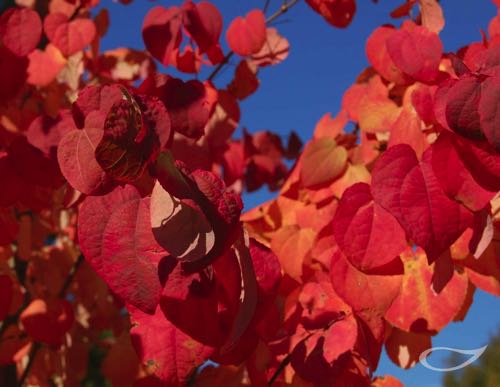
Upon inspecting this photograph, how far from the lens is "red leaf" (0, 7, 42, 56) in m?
1.53

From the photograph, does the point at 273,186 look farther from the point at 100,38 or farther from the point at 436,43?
the point at 436,43

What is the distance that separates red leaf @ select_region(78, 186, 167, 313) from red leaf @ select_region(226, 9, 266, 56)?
3.18ft

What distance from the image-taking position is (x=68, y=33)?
1743mm

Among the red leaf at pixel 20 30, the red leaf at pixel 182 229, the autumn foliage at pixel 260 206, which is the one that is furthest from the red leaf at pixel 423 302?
the red leaf at pixel 20 30

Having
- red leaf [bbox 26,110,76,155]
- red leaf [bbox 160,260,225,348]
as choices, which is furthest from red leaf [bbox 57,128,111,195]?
red leaf [bbox 26,110,76,155]

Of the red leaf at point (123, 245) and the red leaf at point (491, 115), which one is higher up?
the red leaf at point (491, 115)

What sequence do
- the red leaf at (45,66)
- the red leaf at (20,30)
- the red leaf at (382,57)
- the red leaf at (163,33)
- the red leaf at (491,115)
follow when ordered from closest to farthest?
the red leaf at (491,115) < the red leaf at (382,57) < the red leaf at (163,33) < the red leaf at (20,30) < the red leaf at (45,66)

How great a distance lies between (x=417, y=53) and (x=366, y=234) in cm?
36

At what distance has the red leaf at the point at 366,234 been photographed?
93cm

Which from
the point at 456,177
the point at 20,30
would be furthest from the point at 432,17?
the point at 20,30

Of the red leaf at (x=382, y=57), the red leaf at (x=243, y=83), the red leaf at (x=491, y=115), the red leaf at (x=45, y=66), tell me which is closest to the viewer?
the red leaf at (x=491, y=115)

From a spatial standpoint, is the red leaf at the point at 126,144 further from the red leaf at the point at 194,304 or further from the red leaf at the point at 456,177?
the red leaf at the point at 456,177

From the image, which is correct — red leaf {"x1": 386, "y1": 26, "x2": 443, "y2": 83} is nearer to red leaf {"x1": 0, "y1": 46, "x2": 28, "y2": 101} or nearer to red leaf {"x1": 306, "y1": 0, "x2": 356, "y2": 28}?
red leaf {"x1": 306, "y1": 0, "x2": 356, "y2": 28}

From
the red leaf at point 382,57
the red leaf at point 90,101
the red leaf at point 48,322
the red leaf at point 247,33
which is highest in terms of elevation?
the red leaf at point 382,57
